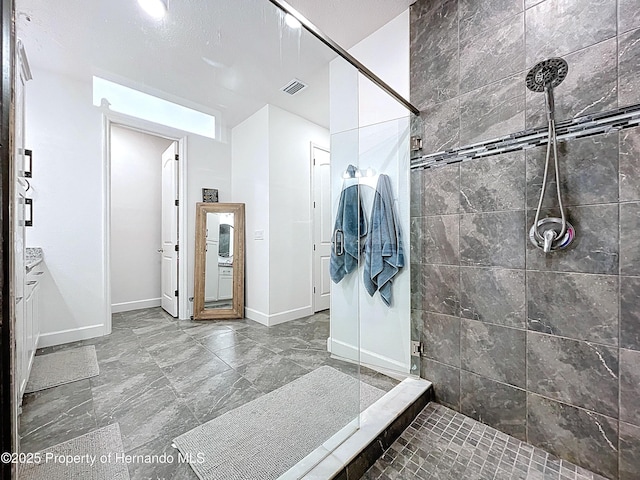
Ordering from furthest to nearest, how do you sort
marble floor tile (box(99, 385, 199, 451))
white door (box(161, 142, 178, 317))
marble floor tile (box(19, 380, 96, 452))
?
white door (box(161, 142, 178, 317)) < marble floor tile (box(99, 385, 199, 451)) < marble floor tile (box(19, 380, 96, 452))

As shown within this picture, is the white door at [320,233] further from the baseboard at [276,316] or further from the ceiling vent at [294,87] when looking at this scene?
the ceiling vent at [294,87]

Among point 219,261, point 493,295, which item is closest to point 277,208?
point 219,261

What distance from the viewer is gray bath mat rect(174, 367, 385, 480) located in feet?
3.83

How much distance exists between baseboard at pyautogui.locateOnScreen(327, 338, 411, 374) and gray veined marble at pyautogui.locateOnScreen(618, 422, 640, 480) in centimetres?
100

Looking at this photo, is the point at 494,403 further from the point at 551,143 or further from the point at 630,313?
the point at 551,143

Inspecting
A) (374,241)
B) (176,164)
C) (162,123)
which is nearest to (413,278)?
(374,241)

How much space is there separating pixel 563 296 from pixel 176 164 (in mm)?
2484

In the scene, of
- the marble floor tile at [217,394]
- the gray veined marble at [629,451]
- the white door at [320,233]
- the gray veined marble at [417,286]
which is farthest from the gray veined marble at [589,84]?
the marble floor tile at [217,394]

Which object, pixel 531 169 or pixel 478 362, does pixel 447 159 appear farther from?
pixel 478 362

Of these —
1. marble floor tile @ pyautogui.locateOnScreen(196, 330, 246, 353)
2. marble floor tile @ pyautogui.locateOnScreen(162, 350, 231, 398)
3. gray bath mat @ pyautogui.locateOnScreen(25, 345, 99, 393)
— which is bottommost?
marble floor tile @ pyautogui.locateOnScreen(162, 350, 231, 398)

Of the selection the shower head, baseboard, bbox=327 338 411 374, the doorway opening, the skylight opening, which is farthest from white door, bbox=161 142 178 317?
the shower head

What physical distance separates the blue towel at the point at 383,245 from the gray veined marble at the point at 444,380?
489 millimetres

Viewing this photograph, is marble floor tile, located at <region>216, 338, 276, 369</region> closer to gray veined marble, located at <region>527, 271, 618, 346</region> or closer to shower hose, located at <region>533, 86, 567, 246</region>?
gray veined marble, located at <region>527, 271, 618, 346</region>

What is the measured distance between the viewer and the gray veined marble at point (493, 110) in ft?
4.66
